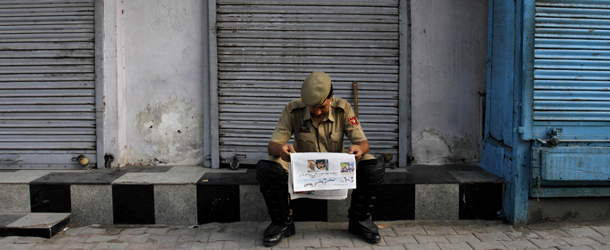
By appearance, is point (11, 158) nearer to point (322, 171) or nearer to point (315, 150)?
point (315, 150)

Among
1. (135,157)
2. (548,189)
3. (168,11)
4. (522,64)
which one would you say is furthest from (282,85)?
(548,189)

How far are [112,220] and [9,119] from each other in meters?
1.76

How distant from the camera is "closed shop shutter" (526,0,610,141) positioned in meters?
3.87

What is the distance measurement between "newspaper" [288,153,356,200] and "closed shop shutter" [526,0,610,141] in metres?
1.76

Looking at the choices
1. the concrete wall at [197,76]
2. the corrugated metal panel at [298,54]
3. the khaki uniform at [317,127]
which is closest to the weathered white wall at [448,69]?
the concrete wall at [197,76]

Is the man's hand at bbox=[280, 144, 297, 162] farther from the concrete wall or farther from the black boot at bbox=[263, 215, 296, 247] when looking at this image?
the concrete wall

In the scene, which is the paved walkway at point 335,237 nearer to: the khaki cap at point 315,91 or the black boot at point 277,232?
the black boot at point 277,232

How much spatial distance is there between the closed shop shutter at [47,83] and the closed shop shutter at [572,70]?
436 cm

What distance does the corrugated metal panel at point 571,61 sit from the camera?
3.87m

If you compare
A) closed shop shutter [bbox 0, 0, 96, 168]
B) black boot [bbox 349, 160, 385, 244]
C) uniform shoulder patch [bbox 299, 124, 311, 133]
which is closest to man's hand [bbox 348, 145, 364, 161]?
black boot [bbox 349, 160, 385, 244]

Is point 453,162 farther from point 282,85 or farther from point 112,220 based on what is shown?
point 112,220

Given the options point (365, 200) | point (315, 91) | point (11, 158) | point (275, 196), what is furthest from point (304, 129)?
point (11, 158)

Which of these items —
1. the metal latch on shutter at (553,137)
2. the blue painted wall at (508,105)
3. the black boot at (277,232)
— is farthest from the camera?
the blue painted wall at (508,105)

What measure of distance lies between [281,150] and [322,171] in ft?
1.22
